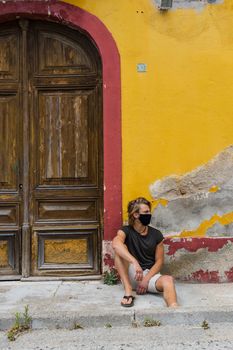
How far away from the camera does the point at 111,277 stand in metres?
5.47

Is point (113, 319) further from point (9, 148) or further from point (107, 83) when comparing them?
point (107, 83)

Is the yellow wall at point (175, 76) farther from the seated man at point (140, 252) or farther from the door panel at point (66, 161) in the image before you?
the seated man at point (140, 252)

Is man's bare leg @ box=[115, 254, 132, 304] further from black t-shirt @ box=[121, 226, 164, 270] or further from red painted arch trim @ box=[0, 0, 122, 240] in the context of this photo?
red painted arch trim @ box=[0, 0, 122, 240]

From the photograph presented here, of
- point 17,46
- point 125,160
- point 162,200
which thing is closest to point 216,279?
point 162,200

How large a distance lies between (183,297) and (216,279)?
0.74 metres

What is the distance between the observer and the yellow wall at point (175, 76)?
18.3 ft

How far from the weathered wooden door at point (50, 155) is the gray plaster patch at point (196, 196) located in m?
0.80

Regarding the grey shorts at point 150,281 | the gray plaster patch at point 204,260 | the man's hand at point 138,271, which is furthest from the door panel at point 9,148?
the gray plaster patch at point 204,260

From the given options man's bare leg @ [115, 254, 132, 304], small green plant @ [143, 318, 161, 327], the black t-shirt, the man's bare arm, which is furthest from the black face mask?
small green plant @ [143, 318, 161, 327]

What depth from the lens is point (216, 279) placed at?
18.0 feet

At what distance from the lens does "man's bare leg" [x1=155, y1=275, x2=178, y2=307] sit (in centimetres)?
458

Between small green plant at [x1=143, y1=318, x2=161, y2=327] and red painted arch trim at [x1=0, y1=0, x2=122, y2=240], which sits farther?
red painted arch trim at [x1=0, y1=0, x2=122, y2=240]

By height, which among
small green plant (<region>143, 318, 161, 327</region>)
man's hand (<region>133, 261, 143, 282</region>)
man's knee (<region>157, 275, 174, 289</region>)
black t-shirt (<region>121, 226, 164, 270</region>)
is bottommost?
small green plant (<region>143, 318, 161, 327</region>)

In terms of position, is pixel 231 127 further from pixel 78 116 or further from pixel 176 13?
pixel 78 116
